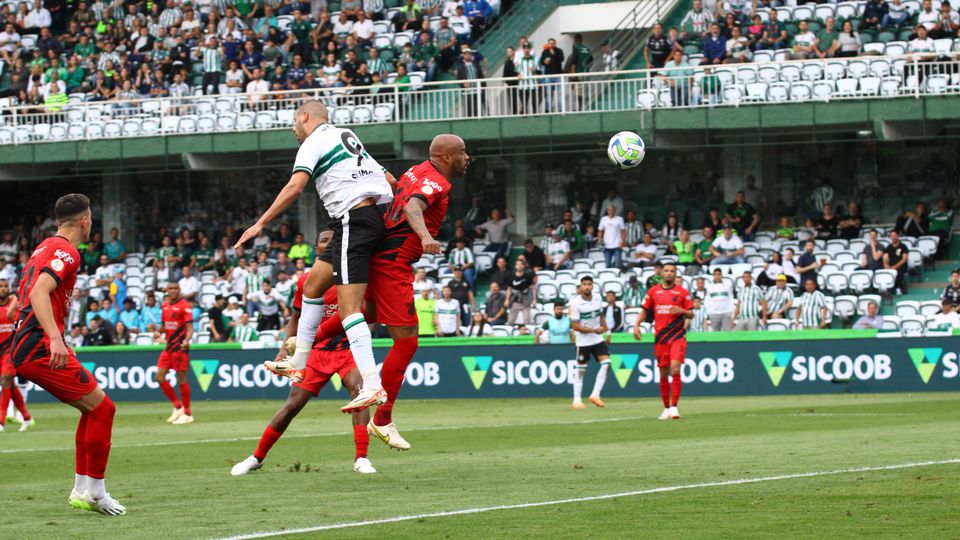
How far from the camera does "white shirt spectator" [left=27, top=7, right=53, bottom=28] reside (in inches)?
1751

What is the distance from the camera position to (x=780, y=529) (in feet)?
27.2

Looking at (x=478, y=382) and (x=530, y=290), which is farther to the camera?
(x=530, y=290)

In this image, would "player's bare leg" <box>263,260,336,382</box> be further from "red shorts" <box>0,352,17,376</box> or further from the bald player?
"red shorts" <box>0,352,17,376</box>

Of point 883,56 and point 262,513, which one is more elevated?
point 883,56

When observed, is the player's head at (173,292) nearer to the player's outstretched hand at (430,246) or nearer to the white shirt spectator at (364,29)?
the player's outstretched hand at (430,246)

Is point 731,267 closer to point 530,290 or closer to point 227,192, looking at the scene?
point 530,290

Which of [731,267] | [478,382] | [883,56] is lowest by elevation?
[478,382]

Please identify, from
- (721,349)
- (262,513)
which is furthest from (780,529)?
(721,349)

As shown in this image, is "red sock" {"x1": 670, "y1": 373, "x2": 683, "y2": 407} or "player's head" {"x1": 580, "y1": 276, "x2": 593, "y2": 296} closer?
"red sock" {"x1": 670, "y1": 373, "x2": 683, "y2": 407}

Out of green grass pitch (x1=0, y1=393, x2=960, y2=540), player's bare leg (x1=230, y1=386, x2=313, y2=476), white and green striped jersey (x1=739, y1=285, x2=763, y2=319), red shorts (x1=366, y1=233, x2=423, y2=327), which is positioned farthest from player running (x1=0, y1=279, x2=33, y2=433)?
white and green striped jersey (x1=739, y1=285, x2=763, y2=319)

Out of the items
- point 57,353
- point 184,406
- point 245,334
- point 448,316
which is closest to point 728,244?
point 448,316

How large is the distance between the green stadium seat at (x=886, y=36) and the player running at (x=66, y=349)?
26.9m

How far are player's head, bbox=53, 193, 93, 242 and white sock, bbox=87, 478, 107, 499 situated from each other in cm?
155

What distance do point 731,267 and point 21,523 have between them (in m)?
24.3
